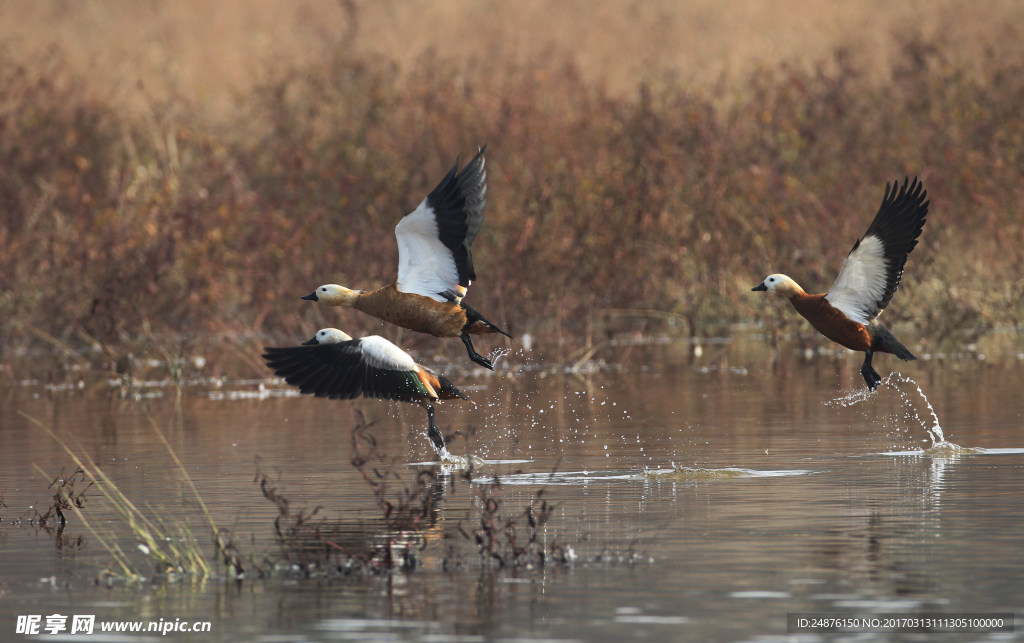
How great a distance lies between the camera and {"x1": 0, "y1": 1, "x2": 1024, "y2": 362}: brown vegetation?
79.3 ft

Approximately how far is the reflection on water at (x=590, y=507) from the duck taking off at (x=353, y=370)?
1.67 feet

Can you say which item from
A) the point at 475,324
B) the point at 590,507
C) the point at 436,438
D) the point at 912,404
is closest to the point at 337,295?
the point at 475,324

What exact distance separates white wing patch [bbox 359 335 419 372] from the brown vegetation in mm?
9938

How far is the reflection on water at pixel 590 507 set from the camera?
25.6ft

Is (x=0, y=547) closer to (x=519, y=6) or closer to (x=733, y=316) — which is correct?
(x=733, y=316)

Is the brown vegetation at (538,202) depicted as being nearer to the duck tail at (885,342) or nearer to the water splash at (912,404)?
the water splash at (912,404)

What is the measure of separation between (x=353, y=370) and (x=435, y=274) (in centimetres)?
109

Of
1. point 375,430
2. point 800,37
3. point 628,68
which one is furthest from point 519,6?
point 375,430

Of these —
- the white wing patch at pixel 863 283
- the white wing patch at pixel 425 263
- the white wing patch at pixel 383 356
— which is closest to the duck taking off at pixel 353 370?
the white wing patch at pixel 383 356

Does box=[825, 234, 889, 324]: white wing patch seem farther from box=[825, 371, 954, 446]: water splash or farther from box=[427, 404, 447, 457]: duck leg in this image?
box=[427, 404, 447, 457]: duck leg

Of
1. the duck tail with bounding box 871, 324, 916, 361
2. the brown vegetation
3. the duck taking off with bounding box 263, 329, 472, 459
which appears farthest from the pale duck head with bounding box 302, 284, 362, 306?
the brown vegetation

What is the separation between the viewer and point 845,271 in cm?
1320

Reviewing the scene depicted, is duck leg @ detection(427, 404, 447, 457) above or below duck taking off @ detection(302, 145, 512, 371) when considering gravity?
below

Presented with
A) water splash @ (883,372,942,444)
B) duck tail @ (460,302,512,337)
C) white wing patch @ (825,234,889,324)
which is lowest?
water splash @ (883,372,942,444)
